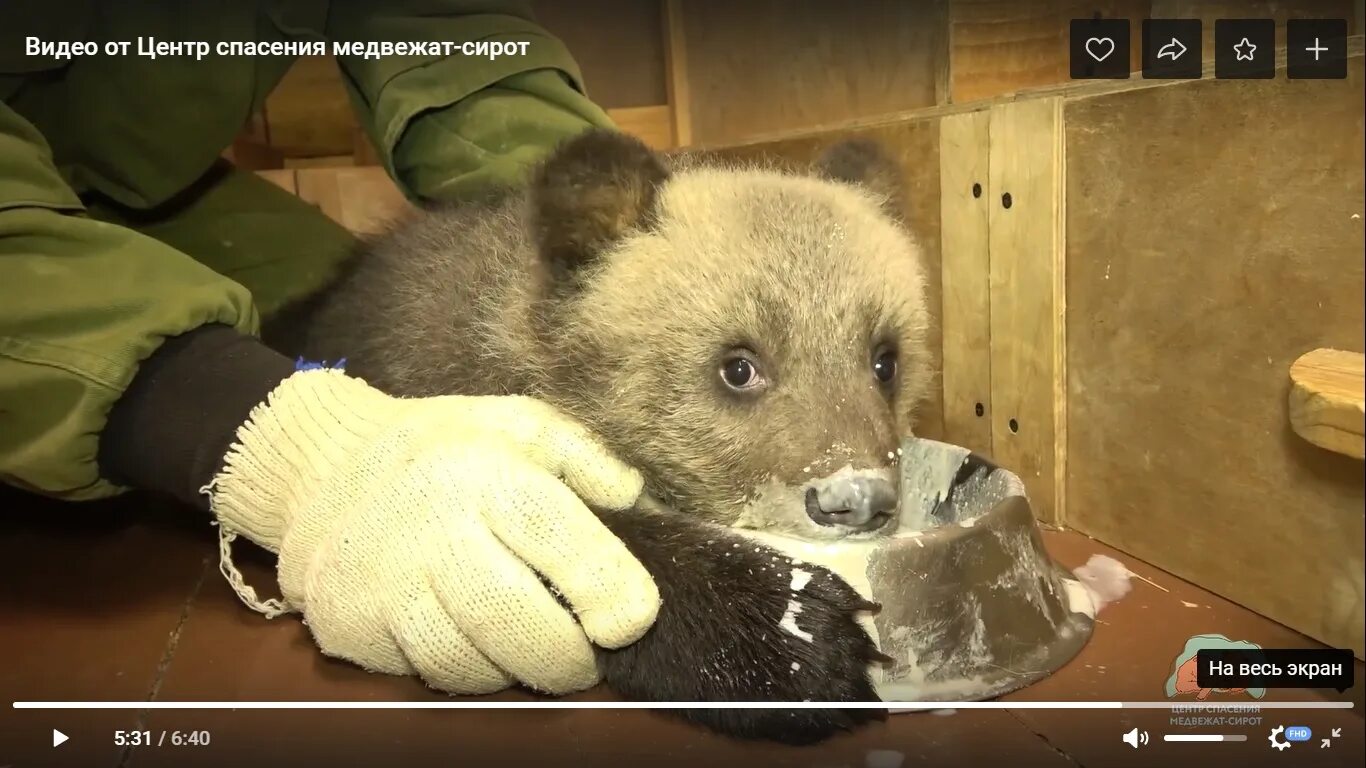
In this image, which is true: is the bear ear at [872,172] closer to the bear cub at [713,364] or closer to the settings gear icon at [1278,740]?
the bear cub at [713,364]

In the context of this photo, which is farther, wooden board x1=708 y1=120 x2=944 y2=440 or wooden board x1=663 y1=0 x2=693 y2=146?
wooden board x1=708 y1=120 x2=944 y2=440

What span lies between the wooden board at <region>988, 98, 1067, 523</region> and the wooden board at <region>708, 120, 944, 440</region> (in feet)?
0.34

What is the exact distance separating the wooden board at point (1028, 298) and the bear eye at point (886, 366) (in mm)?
301

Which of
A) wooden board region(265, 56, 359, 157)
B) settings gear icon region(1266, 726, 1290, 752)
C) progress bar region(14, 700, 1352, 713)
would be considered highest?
wooden board region(265, 56, 359, 157)

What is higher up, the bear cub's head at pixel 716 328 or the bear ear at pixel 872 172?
the bear ear at pixel 872 172


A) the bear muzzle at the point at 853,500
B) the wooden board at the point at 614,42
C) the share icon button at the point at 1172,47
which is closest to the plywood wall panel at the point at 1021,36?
the share icon button at the point at 1172,47

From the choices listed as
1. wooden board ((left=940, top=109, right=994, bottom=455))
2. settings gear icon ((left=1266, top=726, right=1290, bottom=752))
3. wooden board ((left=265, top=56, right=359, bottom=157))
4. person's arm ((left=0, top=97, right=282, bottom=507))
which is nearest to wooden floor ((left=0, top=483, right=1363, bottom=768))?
settings gear icon ((left=1266, top=726, right=1290, bottom=752))

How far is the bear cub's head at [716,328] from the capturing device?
1131mm

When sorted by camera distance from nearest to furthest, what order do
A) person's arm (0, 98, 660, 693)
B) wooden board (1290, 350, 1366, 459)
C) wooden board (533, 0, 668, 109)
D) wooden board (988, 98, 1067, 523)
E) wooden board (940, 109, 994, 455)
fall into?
wooden board (1290, 350, 1366, 459) → person's arm (0, 98, 660, 693) → wooden board (533, 0, 668, 109) → wooden board (988, 98, 1067, 523) → wooden board (940, 109, 994, 455)

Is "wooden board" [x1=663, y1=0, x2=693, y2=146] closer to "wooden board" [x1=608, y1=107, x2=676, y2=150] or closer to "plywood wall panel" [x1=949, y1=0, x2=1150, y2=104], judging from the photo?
"wooden board" [x1=608, y1=107, x2=676, y2=150]

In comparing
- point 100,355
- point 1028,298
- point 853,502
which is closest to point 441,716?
point 853,502

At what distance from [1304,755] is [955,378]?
814 millimetres

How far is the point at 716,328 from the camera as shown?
1.18 metres

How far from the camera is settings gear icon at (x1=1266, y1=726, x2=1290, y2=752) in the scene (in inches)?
35.0
